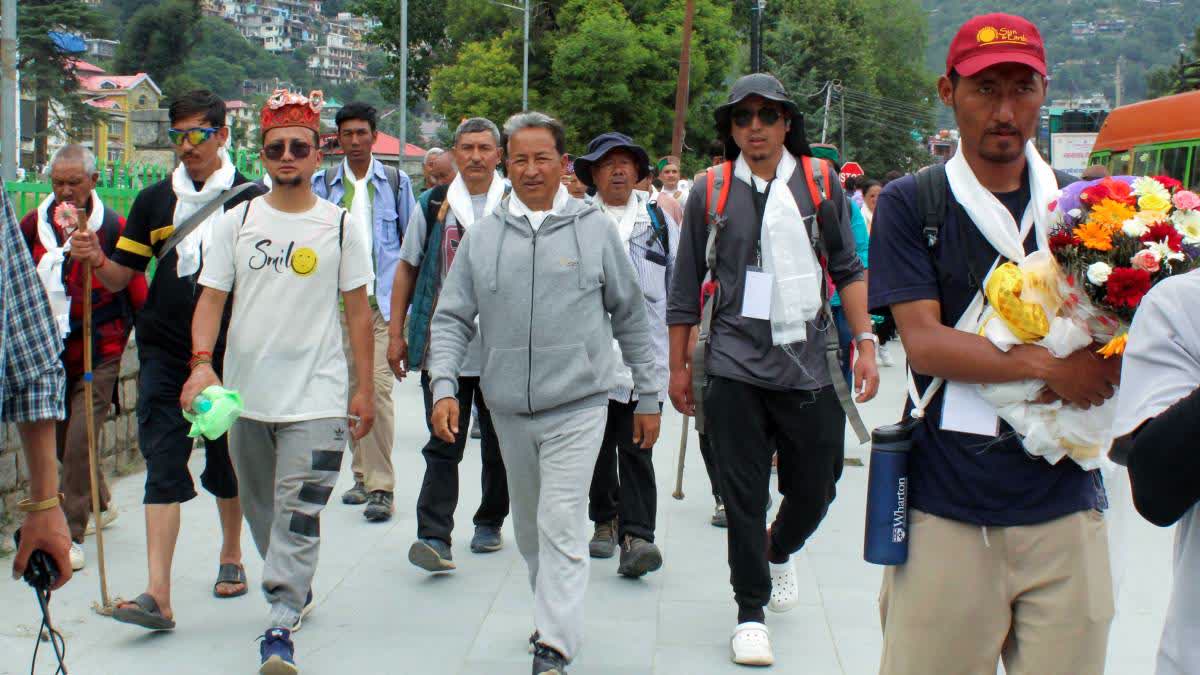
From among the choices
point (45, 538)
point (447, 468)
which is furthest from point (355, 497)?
point (45, 538)

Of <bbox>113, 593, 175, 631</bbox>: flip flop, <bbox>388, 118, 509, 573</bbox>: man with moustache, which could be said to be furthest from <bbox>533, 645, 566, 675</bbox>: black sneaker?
<bbox>388, 118, 509, 573</bbox>: man with moustache

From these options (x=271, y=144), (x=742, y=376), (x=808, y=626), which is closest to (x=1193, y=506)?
(x=742, y=376)

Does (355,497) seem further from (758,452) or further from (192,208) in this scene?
(758,452)

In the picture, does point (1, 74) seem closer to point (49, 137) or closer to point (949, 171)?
point (949, 171)

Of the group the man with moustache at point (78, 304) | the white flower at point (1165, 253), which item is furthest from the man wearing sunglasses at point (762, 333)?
the man with moustache at point (78, 304)

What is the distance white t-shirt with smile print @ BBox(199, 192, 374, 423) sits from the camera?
5.19 m

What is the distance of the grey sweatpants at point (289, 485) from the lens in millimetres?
5078

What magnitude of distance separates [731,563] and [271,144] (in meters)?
2.36

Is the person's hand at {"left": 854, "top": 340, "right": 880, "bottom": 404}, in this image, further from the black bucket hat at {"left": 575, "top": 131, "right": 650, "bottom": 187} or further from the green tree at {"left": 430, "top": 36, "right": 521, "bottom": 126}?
the green tree at {"left": 430, "top": 36, "right": 521, "bottom": 126}

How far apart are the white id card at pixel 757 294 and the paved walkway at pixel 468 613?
132 cm

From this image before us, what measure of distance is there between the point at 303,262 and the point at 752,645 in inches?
86.5

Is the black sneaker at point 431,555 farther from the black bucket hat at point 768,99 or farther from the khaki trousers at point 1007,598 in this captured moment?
the khaki trousers at point 1007,598

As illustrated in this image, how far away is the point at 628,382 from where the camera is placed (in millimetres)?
6492

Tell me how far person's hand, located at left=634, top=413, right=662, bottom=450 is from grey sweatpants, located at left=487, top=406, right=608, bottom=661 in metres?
0.31
